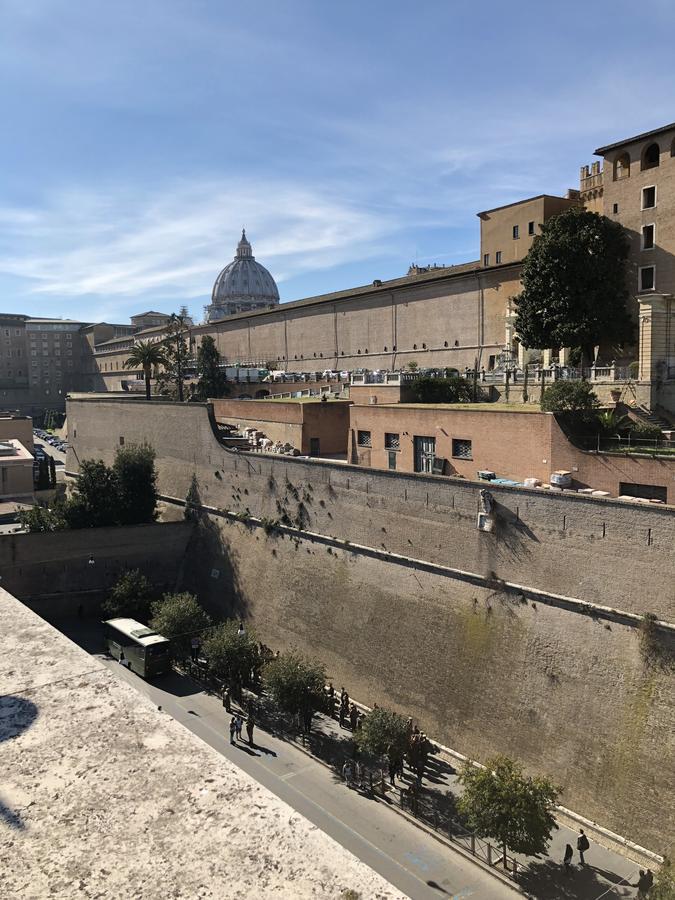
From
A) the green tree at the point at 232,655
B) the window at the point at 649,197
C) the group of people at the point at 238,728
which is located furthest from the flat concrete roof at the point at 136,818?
the window at the point at 649,197

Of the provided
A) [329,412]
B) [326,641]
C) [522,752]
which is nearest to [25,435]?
[329,412]

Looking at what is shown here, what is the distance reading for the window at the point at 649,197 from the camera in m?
24.0

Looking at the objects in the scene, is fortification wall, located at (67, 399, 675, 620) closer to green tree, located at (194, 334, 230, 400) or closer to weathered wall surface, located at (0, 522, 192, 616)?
weathered wall surface, located at (0, 522, 192, 616)

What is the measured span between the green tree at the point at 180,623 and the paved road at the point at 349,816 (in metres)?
2.11

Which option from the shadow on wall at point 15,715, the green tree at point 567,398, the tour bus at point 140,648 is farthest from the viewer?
the tour bus at point 140,648

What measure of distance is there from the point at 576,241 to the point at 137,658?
20.9 metres

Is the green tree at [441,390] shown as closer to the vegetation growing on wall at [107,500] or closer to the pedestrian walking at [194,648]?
the pedestrian walking at [194,648]

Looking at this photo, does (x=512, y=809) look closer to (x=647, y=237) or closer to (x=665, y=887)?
(x=665, y=887)

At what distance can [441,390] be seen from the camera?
27.2 m

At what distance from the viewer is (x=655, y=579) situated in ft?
46.7

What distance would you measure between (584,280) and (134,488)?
807 inches

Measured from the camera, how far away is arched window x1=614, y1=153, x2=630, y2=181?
25.0 metres

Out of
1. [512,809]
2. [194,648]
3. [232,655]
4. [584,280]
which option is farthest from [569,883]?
[584,280]

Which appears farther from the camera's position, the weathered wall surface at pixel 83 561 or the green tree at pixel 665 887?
the weathered wall surface at pixel 83 561
